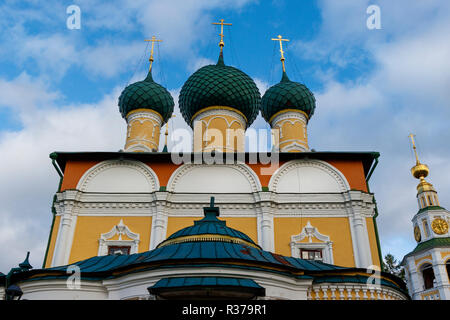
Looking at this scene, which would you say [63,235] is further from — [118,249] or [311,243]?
[311,243]

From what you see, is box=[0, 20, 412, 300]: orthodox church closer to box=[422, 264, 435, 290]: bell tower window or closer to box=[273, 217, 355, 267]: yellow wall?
box=[273, 217, 355, 267]: yellow wall

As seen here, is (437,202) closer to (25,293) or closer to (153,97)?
(153,97)

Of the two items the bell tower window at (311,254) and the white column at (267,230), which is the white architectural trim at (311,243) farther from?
the white column at (267,230)

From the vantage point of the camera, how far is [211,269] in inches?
221

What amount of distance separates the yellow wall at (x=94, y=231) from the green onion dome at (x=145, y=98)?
17.3 feet

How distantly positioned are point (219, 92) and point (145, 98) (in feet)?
8.73

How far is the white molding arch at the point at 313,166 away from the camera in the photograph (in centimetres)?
1051

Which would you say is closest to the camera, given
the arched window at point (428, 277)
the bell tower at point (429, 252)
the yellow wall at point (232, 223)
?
the yellow wall at point (232, 223)

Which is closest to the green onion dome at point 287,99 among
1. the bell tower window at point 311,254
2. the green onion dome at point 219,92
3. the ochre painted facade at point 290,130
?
the ochre painted facade at point 290,130

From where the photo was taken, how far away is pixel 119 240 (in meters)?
9.76

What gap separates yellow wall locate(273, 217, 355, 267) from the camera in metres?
9.56

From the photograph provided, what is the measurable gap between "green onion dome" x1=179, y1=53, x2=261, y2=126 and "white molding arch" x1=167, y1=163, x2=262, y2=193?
3.12 m

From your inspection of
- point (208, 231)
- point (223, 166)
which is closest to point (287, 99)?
point (223, 166)

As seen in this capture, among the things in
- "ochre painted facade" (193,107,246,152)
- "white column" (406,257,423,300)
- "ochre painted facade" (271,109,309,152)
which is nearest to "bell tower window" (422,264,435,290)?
"white column" (406,257,423,300)
